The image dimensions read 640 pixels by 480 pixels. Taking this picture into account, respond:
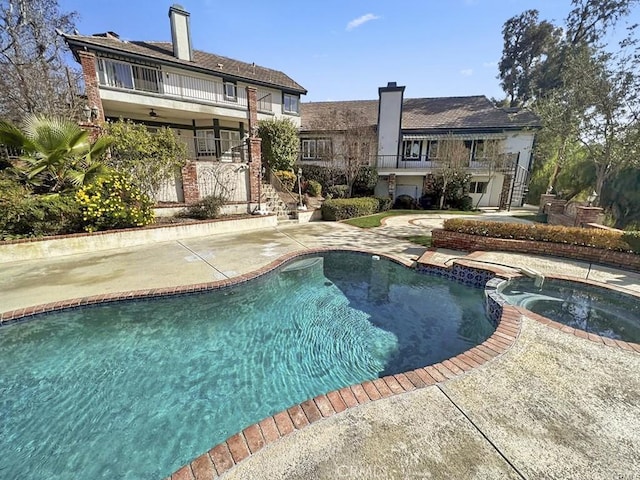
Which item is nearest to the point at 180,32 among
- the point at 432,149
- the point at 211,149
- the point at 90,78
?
the point at 211,149

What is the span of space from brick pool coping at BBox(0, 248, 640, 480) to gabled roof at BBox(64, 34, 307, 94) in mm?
14392

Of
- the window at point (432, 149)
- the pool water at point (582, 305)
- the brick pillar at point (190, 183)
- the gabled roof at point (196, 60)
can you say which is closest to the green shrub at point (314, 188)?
the gabled roof at point (196, 60)

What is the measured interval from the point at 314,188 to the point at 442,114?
40.8ft

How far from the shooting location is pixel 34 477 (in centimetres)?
252

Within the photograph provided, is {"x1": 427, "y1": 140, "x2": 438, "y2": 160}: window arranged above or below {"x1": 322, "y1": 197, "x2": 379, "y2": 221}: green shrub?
above

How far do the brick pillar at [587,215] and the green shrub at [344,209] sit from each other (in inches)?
352

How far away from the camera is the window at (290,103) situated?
2030 centimetres

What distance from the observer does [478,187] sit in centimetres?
2006

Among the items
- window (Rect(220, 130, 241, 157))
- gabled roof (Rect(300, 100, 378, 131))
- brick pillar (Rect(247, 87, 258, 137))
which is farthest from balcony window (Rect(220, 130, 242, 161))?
gabled roof (Rect(300, 100, 378, 131))

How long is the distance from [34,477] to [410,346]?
457 centimetres

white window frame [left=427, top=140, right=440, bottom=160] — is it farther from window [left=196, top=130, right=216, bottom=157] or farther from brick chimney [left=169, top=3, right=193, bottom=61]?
brick chimney [left=169, top=3, right=193, bottom=61]

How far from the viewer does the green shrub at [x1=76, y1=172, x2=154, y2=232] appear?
27.1ft

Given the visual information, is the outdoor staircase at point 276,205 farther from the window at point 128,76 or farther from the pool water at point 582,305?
the pool water at point 582,305

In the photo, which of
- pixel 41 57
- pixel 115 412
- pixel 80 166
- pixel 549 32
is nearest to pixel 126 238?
pixel 80 166
